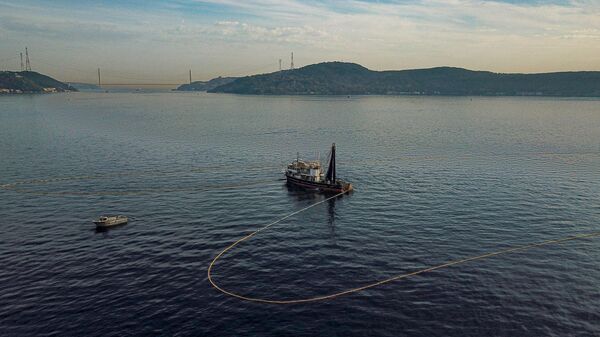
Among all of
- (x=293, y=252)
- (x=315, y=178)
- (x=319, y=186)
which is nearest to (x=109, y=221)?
(x=293, y=252)

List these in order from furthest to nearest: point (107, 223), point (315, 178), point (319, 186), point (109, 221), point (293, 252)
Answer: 1. point (315, 178)
2. point (319, 186)
3. point (109, 221)
4. point (107, 223)
5. point (293, 252)

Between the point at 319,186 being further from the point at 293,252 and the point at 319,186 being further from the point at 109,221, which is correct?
the point at 109,221

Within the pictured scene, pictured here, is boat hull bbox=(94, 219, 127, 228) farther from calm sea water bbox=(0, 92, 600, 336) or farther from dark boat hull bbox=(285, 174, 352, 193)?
dark boat hull bbox=(285, 174, 352, 193)

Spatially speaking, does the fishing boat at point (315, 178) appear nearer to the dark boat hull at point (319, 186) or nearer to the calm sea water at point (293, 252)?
the dark boat hull at point (319, 186)

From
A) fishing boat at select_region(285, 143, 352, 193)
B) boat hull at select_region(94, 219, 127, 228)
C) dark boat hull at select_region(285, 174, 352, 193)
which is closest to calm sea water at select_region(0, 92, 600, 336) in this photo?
boat hull at select_region(94, 219, 127, 228)

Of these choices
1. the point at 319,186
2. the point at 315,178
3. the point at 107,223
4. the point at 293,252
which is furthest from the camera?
the point at 315,178

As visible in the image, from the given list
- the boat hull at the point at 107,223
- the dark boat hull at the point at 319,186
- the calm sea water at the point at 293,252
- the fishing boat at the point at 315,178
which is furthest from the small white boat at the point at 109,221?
the fishing boat at the point at 315,178
